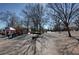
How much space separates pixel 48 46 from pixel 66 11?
16.7 inches

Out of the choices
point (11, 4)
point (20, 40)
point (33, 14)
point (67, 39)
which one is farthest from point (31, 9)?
point (67, 39)

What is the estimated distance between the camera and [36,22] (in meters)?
2.09

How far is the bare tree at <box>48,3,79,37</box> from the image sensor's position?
2.07 m

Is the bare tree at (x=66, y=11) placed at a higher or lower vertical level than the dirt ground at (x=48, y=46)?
higher

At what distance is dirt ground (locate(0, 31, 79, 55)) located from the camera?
2.05 meters

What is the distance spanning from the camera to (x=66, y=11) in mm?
2080

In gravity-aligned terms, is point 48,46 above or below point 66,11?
below

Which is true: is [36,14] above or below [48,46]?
above

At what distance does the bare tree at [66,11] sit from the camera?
207 cm

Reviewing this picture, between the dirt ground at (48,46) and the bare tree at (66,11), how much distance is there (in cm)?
9

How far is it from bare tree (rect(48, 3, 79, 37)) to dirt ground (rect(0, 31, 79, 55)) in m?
0.09

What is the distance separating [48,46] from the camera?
2.07 metres

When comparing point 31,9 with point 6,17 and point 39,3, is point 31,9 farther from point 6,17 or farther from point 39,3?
point 6,17

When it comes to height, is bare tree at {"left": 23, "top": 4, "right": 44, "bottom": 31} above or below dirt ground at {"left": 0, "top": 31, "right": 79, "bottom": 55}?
above
